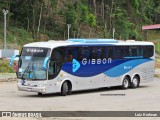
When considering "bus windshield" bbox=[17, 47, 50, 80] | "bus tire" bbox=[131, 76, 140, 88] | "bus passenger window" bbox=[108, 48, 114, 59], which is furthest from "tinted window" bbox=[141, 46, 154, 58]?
"bus windshield" bbox=[17, 47, 50, 80]

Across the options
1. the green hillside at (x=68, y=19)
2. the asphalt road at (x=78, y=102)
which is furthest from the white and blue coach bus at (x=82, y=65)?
the green hillside at (x=68, y=19)

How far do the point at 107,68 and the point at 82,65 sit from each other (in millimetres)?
2423

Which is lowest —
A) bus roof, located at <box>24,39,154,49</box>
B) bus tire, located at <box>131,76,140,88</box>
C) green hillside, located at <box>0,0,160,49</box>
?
bus tire, located at <box>131,76,140,88</box>

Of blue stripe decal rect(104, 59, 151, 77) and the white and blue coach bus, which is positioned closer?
the white and blue coach bus

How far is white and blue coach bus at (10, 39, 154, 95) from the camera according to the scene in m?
23.3

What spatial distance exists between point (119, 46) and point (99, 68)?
2424mm

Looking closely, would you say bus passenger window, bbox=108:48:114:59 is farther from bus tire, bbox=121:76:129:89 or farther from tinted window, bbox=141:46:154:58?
tinted window, bbox=141:46:154:58

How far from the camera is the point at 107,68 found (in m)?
27.5

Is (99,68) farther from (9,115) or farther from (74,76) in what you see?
(9,115)

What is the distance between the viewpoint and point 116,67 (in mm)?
28281

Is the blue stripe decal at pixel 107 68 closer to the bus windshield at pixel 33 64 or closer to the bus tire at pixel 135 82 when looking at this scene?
the bus tire at pixel 135 82

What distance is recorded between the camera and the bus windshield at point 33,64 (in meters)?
23.2

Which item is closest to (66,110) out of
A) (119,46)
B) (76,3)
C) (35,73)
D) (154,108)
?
(154,108)

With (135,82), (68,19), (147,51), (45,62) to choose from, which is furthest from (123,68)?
(68,19)
